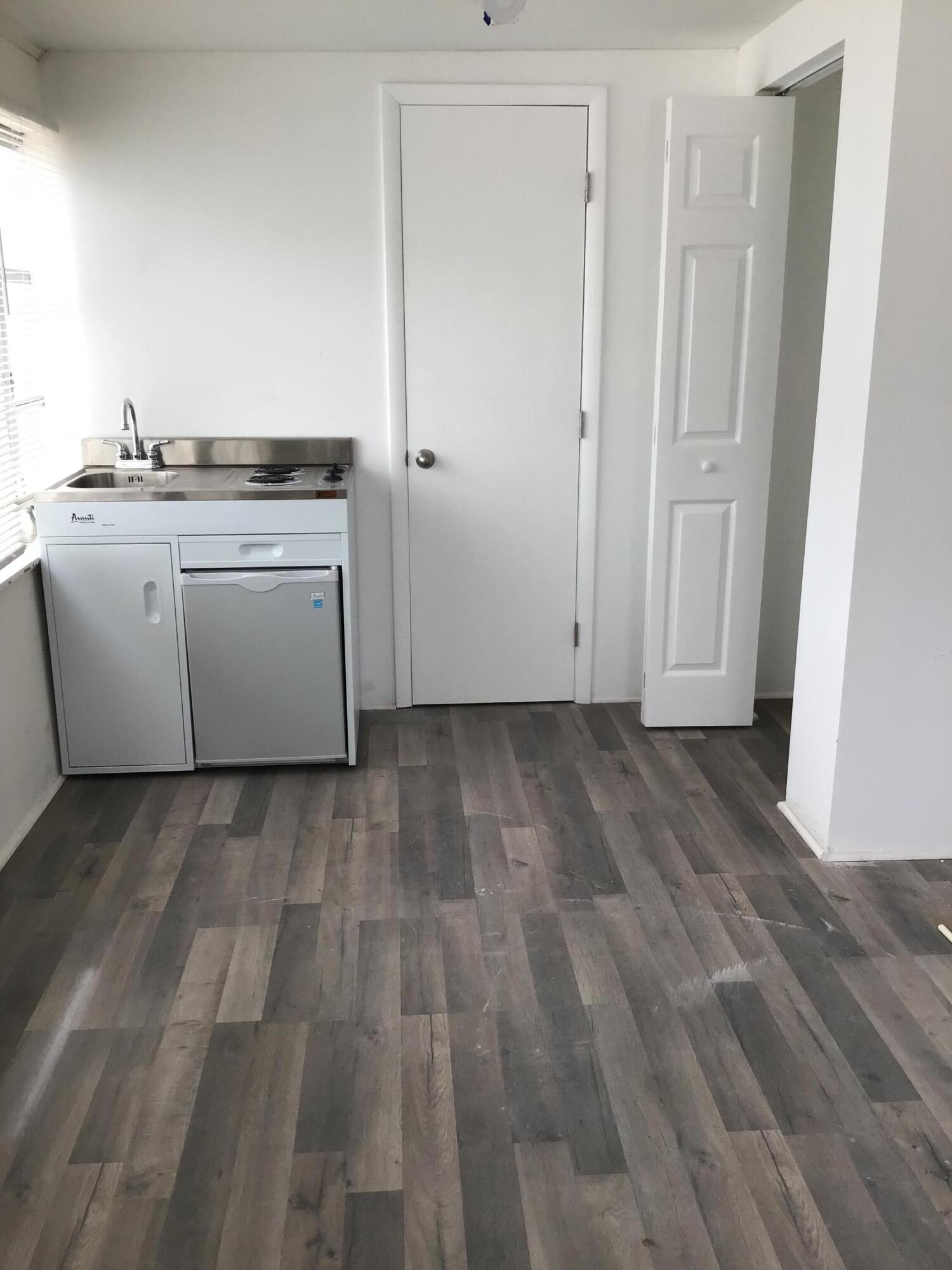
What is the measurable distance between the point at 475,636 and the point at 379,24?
6.94ft

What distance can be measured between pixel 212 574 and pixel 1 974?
4.62 ft

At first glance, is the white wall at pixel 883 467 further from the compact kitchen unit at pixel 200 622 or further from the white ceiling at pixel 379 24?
the compact kitchen unit at pixel 200 622

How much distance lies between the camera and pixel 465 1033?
249 cm

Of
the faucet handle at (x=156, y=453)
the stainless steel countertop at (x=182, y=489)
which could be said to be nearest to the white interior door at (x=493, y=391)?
the stainless steel countertop at (x=182, y=489)

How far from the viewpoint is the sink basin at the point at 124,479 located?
3961 mm

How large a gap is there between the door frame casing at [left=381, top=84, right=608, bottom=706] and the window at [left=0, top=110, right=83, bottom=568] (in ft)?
3.72

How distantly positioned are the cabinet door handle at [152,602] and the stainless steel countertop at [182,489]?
279mm

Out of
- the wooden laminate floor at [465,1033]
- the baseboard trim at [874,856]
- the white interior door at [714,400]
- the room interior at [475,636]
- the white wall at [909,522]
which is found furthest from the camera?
the white interior door at [714,400]

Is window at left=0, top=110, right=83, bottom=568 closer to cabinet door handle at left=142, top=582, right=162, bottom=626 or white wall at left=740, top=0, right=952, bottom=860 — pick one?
cabinet door handle at left=142, top=582, right=162, bottom=626

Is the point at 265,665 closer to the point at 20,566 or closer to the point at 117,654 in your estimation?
the point at 117,654

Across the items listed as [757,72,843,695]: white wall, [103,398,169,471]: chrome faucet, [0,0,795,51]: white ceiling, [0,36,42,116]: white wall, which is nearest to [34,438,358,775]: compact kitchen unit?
[103,398,169,471]: chrome faucet

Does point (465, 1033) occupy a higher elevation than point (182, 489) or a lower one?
lower

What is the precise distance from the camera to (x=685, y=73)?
392 centimetres

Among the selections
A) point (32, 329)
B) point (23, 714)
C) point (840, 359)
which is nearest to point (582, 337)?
point (840, 359)
